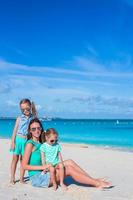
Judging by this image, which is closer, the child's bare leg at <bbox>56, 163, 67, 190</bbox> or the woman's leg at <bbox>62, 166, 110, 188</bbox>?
the child's bare leg at <bbox>56, 163, 67, 190</bbox>

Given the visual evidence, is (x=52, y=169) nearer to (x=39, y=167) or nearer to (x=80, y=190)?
(x=39, y=167)

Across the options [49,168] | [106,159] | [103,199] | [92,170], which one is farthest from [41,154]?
[106,159]

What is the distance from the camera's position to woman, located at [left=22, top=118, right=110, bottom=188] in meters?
7.06

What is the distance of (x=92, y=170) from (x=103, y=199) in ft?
10.6

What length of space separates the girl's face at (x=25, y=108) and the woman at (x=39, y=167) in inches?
10.8

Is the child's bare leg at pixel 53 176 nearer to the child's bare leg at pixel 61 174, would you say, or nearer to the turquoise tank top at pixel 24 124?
the child's bare leg at pixel 61 174

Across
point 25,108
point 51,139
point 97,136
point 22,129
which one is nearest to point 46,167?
point 51,139

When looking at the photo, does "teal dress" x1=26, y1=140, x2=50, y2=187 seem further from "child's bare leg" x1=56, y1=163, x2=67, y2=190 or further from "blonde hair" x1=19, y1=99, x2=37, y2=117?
"blonde hair" x1=19, y1=99, x2=37, y2=117

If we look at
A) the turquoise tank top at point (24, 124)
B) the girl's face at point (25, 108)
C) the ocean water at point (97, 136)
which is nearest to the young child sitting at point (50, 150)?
the turquoise tank top at point (24, 124)

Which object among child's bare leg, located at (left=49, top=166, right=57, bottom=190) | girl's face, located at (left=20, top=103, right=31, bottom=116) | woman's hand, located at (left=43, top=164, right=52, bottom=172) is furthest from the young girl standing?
child's bare leg, located at (left=49, top=166, right=57, bottom=190)

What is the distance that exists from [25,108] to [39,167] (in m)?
1.17

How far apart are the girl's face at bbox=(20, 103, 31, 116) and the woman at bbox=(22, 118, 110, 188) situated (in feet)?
0.90

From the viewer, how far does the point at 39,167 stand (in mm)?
7094

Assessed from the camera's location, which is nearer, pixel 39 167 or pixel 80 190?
pixel 80 190
